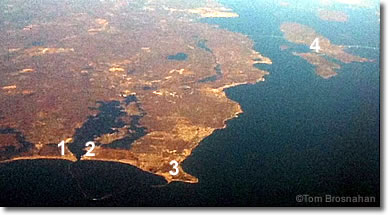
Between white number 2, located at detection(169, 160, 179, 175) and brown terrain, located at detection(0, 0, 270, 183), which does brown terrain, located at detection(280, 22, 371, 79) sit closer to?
brown terrain, located at detection(0, 0, 270, 183)

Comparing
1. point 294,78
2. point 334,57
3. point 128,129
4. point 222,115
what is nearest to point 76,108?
point 128,129

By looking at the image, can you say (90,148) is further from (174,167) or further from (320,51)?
(320,51)

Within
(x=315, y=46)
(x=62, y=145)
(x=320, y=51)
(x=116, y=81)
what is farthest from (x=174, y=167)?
(x=315, y=46)

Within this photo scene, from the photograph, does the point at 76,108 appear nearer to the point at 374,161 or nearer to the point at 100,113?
the point at 100,113

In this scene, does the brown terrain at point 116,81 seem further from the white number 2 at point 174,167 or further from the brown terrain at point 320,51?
the brown terrain at point 320,51

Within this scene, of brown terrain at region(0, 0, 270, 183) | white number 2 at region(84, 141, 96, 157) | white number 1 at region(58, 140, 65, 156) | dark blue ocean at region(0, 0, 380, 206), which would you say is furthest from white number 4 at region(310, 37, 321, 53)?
white number 1 at region(58, 140, 65, 156)

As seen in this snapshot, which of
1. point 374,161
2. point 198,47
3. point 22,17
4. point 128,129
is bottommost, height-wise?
point 374,161
